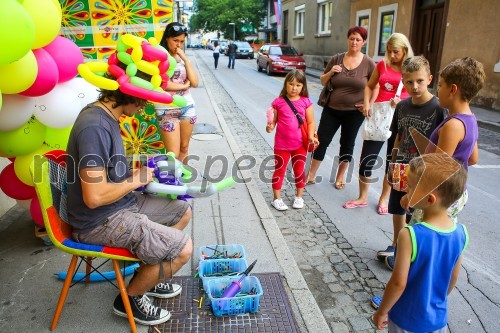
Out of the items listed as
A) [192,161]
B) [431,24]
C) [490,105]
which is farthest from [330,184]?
[431,24]

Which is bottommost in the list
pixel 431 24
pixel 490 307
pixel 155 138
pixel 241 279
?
pixel 490 307

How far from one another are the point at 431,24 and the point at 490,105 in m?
4.27

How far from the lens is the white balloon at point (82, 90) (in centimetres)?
315

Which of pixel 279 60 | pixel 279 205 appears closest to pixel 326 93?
pixel 279 205

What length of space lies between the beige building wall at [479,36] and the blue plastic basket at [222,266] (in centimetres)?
1078

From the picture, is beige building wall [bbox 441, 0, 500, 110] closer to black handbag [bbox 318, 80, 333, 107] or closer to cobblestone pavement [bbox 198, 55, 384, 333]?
black handbag [bbox 318, 80, 333, 107]

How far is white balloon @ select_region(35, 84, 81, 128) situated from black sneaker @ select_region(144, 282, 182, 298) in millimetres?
1461

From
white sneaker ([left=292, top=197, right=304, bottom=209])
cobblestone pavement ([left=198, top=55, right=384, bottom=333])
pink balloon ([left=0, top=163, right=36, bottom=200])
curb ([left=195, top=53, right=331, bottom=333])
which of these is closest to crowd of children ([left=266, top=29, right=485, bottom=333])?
cobblestone pavement ([left=198, top=55, right=384, bottom=333])

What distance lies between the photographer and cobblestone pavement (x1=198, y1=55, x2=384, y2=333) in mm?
2799

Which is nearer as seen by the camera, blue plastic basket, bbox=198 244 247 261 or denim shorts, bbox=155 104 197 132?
blue plastic basket, bbox=198 244 247 261

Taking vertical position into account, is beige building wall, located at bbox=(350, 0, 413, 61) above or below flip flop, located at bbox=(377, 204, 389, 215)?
above

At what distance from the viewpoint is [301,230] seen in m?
4.03

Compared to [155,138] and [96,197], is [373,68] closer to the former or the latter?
[155,138]

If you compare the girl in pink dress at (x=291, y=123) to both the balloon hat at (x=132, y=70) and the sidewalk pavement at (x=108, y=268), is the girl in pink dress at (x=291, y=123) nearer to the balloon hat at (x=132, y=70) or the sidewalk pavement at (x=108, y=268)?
the sidewalk pavement at (x=108, y=268)
